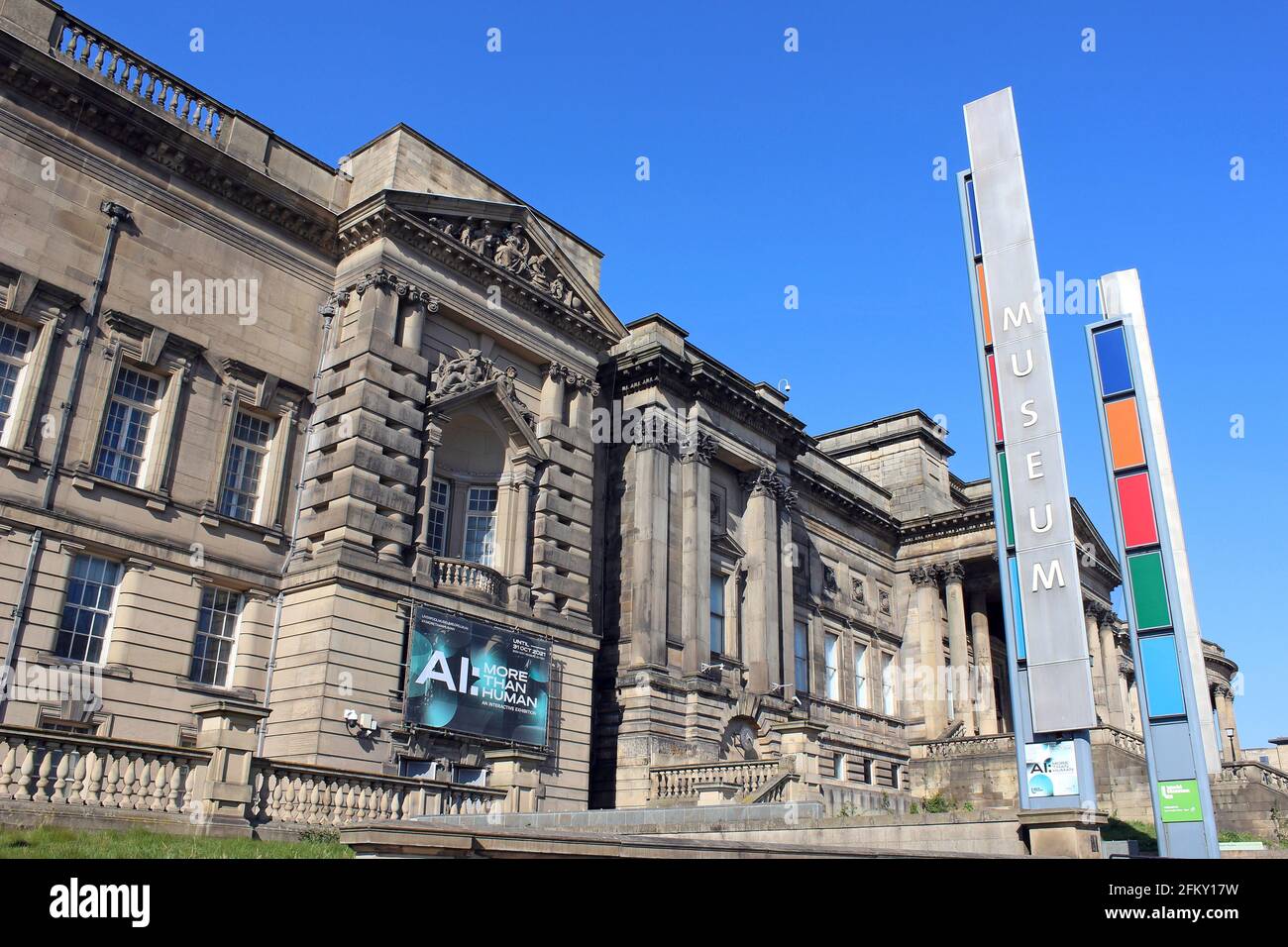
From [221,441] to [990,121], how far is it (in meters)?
19.0

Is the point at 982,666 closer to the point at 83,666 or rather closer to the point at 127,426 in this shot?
the point at 127,426

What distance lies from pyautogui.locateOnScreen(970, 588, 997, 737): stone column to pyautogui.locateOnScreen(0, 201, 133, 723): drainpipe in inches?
1470

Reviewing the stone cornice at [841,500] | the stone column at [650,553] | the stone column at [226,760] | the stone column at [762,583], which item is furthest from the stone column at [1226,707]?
the stone column at [226,760]

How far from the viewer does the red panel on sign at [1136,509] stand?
59.8 ft

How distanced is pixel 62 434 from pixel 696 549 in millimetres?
19715

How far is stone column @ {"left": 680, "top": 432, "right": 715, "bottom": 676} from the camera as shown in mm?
35469

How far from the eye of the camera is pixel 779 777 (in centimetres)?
2562

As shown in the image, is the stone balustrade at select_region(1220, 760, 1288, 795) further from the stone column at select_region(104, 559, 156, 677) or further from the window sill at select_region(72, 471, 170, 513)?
the window sill at select_region(72, 471, 170, 513)

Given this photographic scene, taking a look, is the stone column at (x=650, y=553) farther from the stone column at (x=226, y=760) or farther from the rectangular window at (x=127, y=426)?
the stone column at (x=226, y=760)

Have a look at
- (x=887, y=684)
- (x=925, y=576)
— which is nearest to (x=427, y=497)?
(x=887, y=684)

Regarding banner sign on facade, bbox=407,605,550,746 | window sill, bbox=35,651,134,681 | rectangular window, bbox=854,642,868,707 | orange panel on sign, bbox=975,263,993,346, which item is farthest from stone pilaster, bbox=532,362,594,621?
rectangular window, bbox=854,642,868,707
